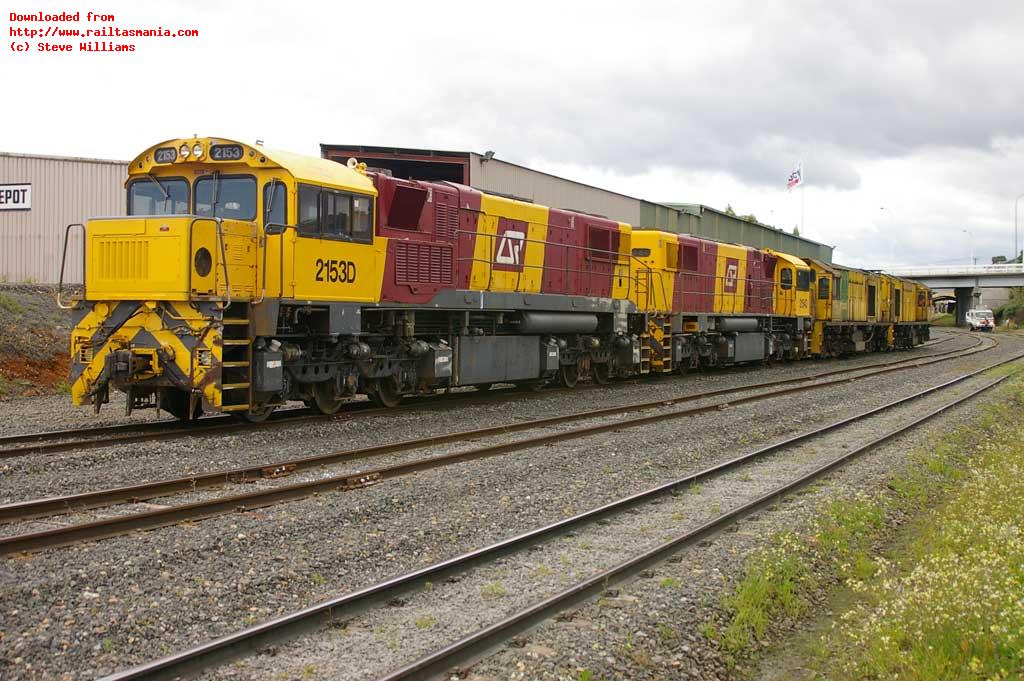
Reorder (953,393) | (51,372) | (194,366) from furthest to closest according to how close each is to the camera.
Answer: (953,393)
(51,372)
(194,366)

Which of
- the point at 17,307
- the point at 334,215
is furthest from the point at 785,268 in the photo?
the point at 17,307

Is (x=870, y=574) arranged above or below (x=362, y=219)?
below

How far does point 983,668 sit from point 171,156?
10.2 meters

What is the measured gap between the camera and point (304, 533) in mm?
6586

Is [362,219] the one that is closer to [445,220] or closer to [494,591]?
[445,220]

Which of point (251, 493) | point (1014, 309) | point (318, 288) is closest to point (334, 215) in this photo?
point (318, 288)

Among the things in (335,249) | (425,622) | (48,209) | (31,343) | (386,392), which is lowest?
(425,622)

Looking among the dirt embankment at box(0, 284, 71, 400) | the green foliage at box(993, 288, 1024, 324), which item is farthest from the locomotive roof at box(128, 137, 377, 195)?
the green foliage at box(993, 288, 1024, 324)

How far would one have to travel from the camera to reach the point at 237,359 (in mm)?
10547

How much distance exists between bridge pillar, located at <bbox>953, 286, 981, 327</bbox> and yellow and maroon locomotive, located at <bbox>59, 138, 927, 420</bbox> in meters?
76.4

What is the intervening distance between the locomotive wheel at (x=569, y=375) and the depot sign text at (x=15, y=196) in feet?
57.2

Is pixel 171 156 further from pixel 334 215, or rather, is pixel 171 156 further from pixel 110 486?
pixel 110 486

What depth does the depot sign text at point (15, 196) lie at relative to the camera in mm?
25188

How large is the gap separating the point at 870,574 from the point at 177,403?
865 centimetres
